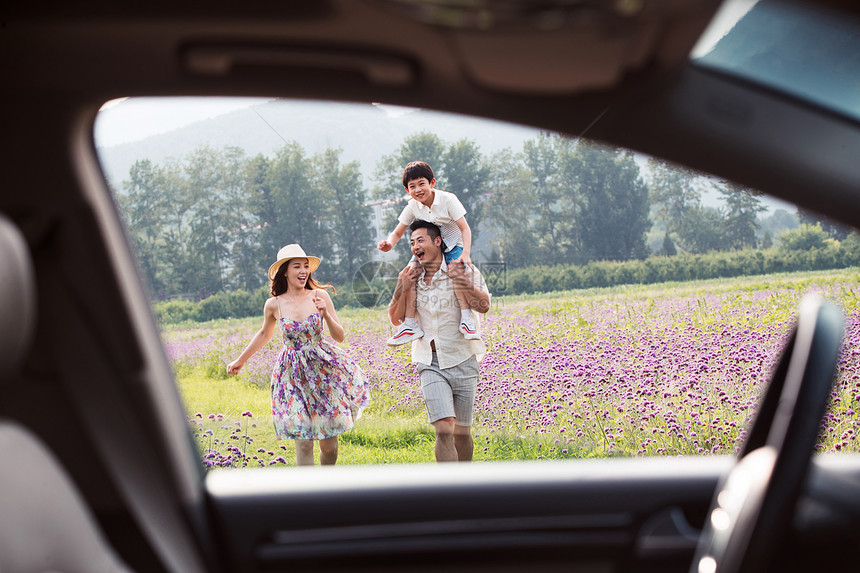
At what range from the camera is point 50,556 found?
121 cm

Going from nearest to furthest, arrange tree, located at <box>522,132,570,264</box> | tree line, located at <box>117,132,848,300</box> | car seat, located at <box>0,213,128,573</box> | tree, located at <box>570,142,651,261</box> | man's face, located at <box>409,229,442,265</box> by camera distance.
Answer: car seat, located at <box>0,213,128,573</box>
man's face, located at <box>409,229,442,265</box>
tree, located at <box>570,142,651,261</box>
tree line, located at <box>117,132,848,300</box>
tree, located at <box>522,132,570,264</box>

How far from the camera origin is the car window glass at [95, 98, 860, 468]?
4.05 metres

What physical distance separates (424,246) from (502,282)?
2.99 feet

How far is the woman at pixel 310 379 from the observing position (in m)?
3.62

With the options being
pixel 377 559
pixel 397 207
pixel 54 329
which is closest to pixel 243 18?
pixel 54 329

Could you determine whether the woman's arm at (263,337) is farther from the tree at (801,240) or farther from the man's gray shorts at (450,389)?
the tree at (801,240)

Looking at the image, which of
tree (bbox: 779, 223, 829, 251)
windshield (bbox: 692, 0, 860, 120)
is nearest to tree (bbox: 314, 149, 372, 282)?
tree (bbox: 779, 223, 829, 251)

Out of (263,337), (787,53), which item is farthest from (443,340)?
(787,53)

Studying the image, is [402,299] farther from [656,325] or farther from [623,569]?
[623,569]

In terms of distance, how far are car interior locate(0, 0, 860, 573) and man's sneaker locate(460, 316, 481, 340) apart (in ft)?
5.62

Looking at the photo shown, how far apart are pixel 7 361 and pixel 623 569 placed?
135 cm

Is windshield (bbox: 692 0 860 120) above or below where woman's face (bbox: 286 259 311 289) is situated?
above

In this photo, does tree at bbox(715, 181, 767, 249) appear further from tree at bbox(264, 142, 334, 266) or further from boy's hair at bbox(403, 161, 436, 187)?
tree at bbox(264, 142, 334, 266)

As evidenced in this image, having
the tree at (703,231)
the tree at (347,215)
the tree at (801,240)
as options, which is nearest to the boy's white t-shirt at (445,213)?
the tree at (347,215)
